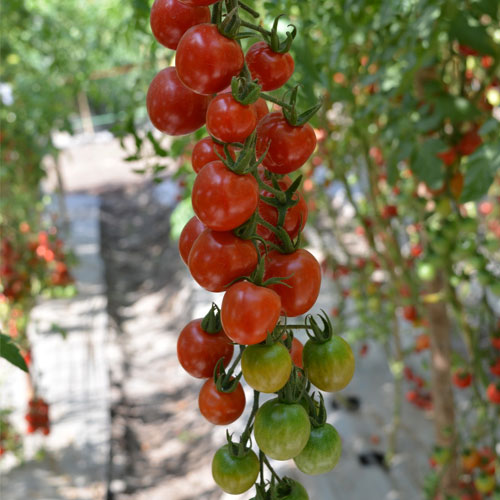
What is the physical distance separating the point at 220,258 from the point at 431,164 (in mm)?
734

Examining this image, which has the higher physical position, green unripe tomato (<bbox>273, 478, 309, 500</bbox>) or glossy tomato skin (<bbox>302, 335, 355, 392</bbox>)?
glossy tomato skin (<bbox>302, 335, 355, 392</bbox>)

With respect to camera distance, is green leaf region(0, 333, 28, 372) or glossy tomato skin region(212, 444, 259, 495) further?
green leaf region(0, 333, 28, 372)

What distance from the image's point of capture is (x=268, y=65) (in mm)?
492

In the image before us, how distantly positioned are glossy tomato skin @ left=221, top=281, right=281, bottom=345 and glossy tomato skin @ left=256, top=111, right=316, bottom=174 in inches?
4.2

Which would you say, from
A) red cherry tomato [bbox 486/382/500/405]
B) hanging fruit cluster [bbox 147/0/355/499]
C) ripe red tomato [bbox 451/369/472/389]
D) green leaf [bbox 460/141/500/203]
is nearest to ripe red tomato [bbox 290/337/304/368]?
hanging fruit cluster [bbox 147/0/355/499]

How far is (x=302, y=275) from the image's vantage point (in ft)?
1.55

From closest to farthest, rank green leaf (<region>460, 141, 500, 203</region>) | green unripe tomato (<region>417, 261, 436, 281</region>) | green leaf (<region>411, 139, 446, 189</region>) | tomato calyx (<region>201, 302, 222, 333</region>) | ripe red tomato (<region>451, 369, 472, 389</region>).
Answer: tomato calyx (<region>201, 302, 222, 333</region>) → green leaf (<region>460, 141, 500, 203</region>) → green leaf (<region>411, 139, 446, 189</region>) → green unripe tomato (<region>417, 261, 436, 281</region>) → ripe red tomato (<region>451, 369, 472, 389</region>)

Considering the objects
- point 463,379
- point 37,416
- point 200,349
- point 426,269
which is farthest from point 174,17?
point 37,416

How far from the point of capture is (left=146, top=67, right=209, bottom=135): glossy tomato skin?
52 centimetres

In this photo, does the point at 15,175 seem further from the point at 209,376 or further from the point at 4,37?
the point at 209,376

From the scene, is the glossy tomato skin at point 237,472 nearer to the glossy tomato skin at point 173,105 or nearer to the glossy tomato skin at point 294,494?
the glossy tomato skin at point 294,494

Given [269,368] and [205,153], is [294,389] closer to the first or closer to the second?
[269,368]

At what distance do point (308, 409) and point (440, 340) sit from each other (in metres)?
1.18

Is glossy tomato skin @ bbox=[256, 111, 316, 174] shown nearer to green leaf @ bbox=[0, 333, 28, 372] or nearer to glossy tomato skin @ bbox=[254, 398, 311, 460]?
glossy tomato skin @ bbox=[254, 398, 311, 460]
